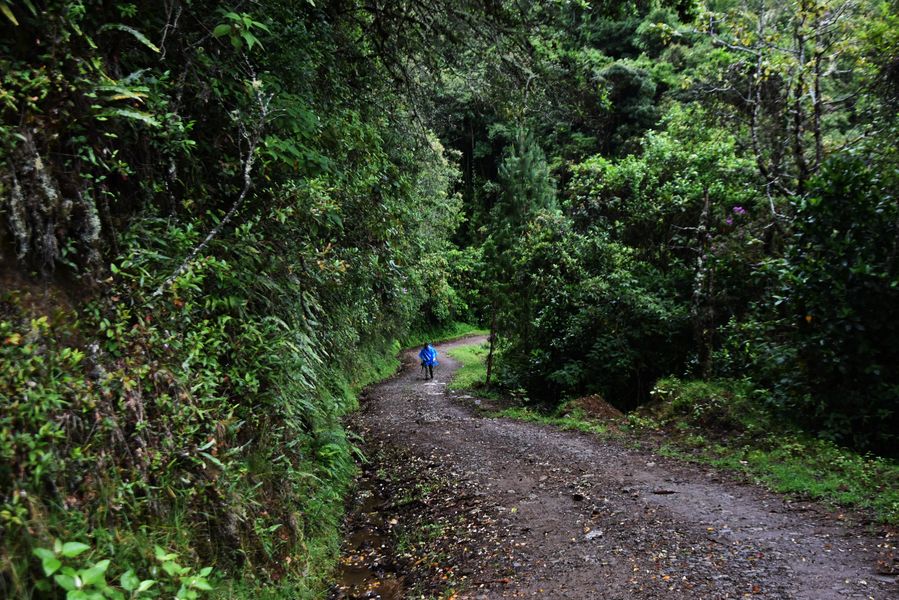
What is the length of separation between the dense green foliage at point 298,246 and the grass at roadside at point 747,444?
0.47 metres

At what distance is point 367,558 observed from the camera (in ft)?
18.6

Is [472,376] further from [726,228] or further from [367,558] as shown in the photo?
[367,558]

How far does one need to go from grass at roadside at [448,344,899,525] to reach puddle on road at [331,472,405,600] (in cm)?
446

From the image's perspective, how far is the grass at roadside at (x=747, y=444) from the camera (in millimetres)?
5559

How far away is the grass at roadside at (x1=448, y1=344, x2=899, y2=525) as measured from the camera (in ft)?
18.2

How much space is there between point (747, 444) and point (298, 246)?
7.16 metres

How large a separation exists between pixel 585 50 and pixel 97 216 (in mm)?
6242

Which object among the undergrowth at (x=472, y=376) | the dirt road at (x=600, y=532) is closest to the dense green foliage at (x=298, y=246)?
the dirt road at (x=600, y=532)

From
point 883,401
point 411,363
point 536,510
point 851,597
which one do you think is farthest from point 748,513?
point 411,363

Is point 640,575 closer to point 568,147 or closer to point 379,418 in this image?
point 379,418

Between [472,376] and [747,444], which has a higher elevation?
[747,444]

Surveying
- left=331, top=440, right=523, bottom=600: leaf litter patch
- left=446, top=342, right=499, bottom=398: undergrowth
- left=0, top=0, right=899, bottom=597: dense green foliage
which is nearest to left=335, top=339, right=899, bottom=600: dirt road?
left=331, top=440, right=523, bottom=600: leaf litter patch

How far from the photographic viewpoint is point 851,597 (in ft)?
11.6

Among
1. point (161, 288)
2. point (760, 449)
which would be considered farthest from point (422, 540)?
point (760, 449)
